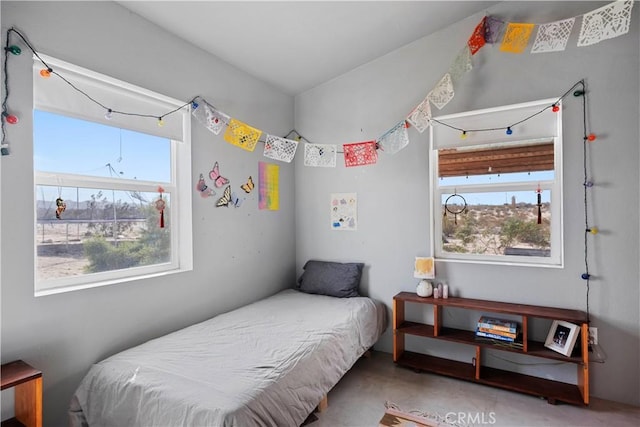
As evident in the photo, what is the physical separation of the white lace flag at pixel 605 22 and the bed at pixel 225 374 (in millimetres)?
2432

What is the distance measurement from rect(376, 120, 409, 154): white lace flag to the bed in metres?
1.52

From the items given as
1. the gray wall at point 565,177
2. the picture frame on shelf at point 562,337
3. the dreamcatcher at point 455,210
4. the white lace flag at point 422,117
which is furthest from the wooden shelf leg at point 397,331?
the white lace flag at point 422,117

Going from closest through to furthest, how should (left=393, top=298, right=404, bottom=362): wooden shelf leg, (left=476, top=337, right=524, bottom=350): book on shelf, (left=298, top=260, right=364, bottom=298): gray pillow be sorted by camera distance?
(left=476, top=337, right=524, bottom=350): book on shelf < (left=393, top=298, right=404, bottom=362): wooden shelf leg < (left=298, top=260, right=364, bottom=298): gray pillow

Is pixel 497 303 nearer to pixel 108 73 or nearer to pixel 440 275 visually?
pixel 440 275

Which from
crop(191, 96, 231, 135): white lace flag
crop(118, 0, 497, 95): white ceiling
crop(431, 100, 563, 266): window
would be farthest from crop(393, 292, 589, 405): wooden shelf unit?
crop(118, 0, 497, 95): white ceiling

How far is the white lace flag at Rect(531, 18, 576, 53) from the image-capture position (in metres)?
2.16

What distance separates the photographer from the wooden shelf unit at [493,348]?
2240 mm

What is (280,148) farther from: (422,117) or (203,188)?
(422,117)

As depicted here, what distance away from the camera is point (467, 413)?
7.09ft

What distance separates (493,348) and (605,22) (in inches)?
87.9

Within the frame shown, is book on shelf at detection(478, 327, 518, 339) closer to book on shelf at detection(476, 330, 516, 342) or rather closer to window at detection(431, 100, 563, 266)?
book on shelf at detection(476, 330, 516, 342)

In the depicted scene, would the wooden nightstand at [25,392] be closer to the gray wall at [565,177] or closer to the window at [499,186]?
the gray wall at [565,177]

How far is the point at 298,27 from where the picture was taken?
247cm

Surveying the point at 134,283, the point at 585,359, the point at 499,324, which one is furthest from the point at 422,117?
the point at 134,283
